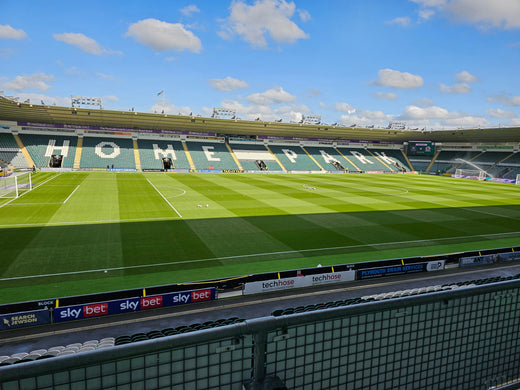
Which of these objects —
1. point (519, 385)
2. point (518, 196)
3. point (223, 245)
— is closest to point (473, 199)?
point (518, 196)

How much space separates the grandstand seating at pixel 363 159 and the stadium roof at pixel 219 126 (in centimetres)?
366

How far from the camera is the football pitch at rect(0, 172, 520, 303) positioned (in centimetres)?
1738

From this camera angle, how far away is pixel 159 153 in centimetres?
7431

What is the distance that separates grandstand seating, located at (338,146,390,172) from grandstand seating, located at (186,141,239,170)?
3366 cm

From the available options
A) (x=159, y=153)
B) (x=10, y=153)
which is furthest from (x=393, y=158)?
(x=10, y=153)

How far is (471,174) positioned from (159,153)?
7438cm

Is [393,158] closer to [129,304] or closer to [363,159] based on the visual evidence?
[363,159]

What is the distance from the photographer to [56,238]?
2220 cm

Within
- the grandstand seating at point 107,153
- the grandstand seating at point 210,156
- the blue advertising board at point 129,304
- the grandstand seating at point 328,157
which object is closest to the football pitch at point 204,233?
the blue advertising board at point 129,304

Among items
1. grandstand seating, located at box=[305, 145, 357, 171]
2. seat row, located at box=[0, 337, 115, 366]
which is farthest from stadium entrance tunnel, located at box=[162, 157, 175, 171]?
seat row, located at box=[0, 337, 115, 366]

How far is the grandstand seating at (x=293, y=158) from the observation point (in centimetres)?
8106

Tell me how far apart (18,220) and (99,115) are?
44.7 m

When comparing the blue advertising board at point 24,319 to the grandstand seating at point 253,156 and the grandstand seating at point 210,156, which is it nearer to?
the grandstand seating at point 210,156

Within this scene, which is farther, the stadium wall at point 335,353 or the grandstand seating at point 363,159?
the grandstand seating at point 363,159
